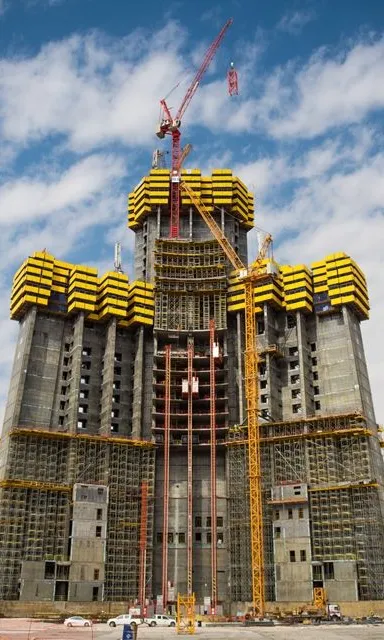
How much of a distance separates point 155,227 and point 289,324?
42573 mm

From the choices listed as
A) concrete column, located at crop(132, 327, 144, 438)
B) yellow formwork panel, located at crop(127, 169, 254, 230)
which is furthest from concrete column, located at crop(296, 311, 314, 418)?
yellow formwork panel, located at crop(127, 169, 254, 230)

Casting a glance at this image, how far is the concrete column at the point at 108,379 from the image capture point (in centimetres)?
14350

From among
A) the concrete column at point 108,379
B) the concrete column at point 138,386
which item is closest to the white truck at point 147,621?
the concrete column at point 108,379

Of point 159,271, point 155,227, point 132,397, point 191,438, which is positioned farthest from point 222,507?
point 155,227

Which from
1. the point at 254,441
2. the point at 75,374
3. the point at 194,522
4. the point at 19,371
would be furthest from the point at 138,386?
the point at 254,441

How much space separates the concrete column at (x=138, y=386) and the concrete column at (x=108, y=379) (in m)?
5.42

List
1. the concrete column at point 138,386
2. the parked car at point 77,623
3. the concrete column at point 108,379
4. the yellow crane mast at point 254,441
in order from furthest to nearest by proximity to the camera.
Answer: the concrete column at point 138,386 < the concrete column at point 108,379 < the yellow crane mast at point 254,441 < the parked car at point 77,623

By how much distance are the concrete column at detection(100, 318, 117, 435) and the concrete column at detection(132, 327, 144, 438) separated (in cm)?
→ 542

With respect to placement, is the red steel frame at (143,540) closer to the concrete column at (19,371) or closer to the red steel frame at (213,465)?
the red steel frame at (213,465)

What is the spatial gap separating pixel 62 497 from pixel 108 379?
2601 cm

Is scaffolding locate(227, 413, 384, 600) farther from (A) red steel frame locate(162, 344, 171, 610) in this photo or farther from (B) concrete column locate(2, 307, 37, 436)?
(B) concrete column locate(2, 307, 37, 436)

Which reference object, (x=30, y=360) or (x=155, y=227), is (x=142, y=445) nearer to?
(x=30, y=360)

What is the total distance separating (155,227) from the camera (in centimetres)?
17325

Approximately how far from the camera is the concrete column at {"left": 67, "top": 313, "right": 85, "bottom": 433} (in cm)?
14125
